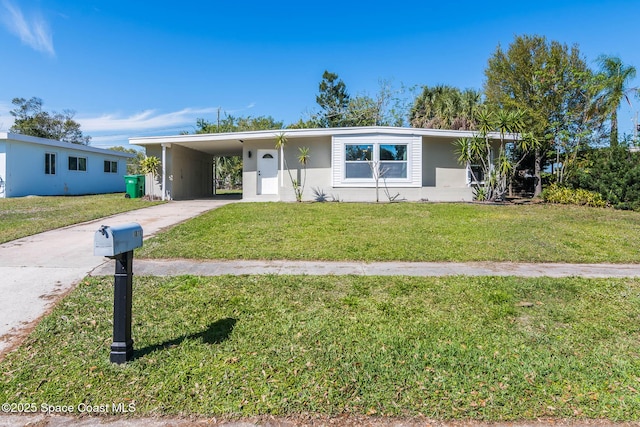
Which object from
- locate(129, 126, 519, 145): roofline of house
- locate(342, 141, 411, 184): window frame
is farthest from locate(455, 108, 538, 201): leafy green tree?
locate(342, 141, 411, 184): window frame

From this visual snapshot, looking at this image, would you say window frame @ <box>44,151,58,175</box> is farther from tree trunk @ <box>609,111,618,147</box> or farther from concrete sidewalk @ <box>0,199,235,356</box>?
tree trunk @ <box>609,111,618,147</box>

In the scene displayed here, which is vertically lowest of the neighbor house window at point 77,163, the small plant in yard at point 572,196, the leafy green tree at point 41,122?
the small plant in yard at point 572,196

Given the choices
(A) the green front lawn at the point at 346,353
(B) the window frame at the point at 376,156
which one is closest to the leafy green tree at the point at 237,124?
(B) the window frame at the point at 376,156

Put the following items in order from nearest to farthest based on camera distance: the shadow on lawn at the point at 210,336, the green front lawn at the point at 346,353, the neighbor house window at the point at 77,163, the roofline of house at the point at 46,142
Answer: the green front lawn at the point at 346,353
the shadow on lawn at the point at 210,336
the roofline of house at the point at 46,142
the neighbor house window at the point at 77,163

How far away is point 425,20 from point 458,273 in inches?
749

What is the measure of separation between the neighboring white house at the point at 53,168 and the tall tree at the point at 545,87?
2327 cm

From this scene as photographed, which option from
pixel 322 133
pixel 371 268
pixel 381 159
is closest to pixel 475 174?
pixel 381 159

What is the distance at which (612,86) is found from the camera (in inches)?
599

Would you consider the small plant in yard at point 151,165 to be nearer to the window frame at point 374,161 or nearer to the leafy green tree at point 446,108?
the window frame at point 374,161

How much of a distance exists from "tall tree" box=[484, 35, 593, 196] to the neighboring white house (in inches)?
916

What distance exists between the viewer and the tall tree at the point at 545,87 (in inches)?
602

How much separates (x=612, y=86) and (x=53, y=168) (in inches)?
1094

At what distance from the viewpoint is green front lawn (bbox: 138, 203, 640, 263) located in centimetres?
595

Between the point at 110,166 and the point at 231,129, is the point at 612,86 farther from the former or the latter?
the point at 231,129
